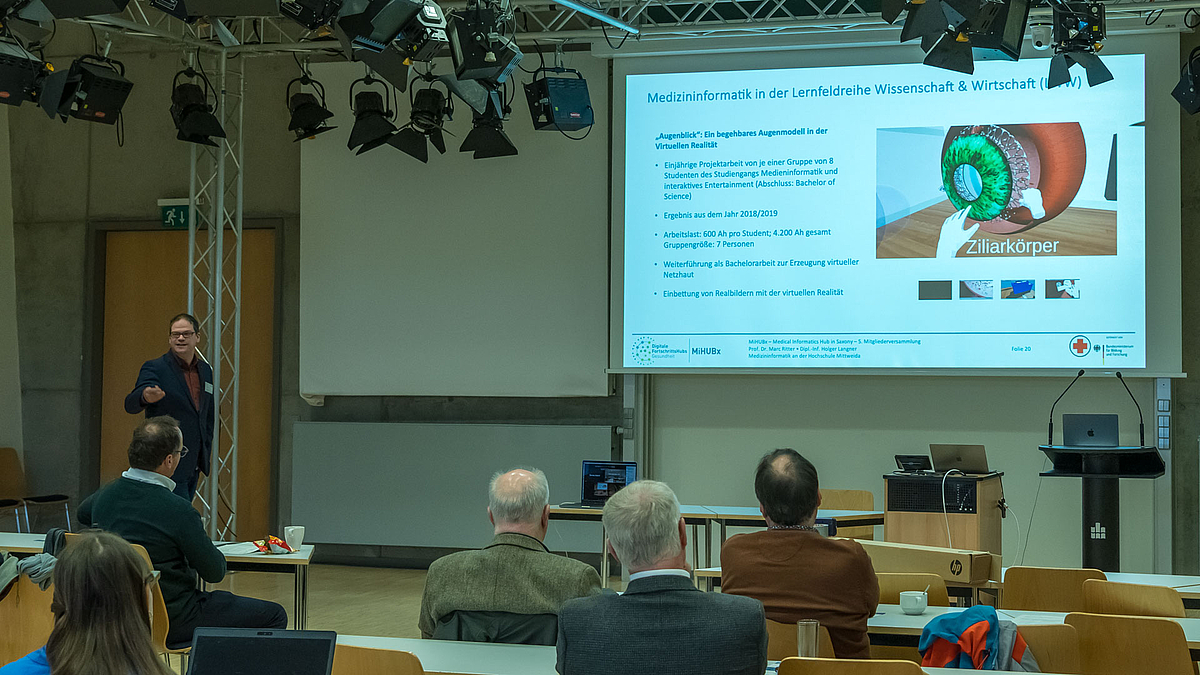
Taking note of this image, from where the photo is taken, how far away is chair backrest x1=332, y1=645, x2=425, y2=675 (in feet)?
7.38

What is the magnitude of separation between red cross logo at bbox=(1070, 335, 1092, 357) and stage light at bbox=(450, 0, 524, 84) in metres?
3.71

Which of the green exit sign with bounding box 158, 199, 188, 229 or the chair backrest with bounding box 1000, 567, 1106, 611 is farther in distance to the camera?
the green exit sign with bounding box 158, 199, 188, 229

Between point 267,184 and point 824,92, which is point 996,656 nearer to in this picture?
point 824,92

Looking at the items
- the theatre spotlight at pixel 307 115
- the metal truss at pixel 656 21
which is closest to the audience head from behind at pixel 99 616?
the metal truss at pixel 656 21

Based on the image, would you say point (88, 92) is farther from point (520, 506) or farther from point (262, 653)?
point (262, 653)

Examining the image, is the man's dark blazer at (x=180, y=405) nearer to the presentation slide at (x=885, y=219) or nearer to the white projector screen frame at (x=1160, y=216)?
the presentation slide at (x=885, y=219)

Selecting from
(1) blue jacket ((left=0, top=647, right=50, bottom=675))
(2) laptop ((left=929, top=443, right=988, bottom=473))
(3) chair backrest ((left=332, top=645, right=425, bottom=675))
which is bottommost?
(3) chair backrest ((left=332, top=645, right=425, bottom=675))

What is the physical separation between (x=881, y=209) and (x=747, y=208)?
2.75 feet

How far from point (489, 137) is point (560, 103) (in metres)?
0.62

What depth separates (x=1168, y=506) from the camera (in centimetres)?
679

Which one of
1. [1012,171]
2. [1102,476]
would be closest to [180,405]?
[1102,476]

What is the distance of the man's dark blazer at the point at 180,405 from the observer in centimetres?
579

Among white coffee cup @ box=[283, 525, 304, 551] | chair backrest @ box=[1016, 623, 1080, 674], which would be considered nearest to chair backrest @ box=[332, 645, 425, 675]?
chair backrest @ box=[1016, 623, 1080, 674]

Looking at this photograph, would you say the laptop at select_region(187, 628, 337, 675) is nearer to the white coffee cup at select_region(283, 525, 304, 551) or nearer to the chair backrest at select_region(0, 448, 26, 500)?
the white coffee cup at select_region(283, 525, 304, 551)
